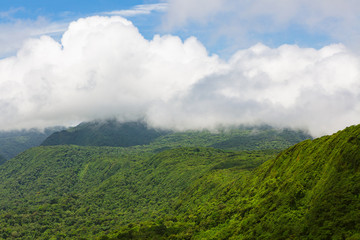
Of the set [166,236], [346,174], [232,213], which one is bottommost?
[166,236]

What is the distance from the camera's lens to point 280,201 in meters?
92.6

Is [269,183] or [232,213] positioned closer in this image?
[269,183]

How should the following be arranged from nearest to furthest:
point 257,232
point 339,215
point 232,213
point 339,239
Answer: point 339,239
point 339,215
point 257,232
point 232,213

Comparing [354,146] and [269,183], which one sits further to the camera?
[269,183]

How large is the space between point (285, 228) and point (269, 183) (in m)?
46.5

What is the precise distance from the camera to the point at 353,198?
6281cm

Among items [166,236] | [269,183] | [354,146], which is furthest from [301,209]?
[166,236]

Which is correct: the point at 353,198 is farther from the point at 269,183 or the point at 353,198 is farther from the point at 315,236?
the point at 269,183

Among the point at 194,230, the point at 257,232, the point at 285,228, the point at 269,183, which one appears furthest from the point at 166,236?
the point at 285,228

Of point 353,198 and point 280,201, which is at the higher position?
point 353,198

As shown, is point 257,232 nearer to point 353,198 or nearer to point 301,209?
point 301,209

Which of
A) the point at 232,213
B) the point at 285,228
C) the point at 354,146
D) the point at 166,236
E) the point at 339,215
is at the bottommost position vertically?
the point at 166,236

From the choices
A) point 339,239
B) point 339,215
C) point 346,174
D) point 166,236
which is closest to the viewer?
point 339,239

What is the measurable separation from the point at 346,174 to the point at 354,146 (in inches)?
317
